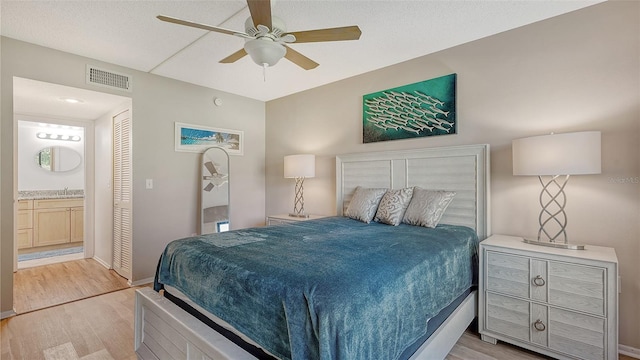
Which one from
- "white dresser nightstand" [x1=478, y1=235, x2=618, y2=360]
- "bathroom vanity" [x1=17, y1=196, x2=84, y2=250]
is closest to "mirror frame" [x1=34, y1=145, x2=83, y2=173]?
"bathroom vanity" [x1=17, y1=196, x2=84, y2=250]

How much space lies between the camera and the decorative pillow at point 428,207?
248 cm

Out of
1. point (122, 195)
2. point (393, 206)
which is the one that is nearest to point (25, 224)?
point (122, 195)

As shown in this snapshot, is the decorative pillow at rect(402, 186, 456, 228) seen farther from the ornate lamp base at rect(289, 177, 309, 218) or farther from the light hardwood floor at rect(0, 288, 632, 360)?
the ornate lamp base at rect(289, 177, 309, 218)

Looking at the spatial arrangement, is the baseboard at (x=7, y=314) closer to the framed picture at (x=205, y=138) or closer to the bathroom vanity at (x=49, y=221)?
the framed picture at (x=205, y=138)

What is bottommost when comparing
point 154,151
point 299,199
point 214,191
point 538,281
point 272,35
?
point 538,281

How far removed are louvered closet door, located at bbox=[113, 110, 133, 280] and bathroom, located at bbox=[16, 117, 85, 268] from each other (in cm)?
139

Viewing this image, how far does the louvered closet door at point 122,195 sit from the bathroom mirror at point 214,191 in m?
0.84

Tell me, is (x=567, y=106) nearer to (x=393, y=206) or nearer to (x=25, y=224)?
(x=393, y=206)

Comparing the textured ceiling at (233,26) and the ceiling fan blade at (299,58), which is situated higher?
the textured ceiling at (233,26)

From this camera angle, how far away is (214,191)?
158 inches

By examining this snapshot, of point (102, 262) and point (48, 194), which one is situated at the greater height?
point (48, 194)

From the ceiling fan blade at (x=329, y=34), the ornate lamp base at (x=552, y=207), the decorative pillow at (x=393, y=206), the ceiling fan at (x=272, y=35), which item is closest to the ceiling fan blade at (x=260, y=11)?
the ceiling fan at (x=272, y=35)

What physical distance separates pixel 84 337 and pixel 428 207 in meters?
A: 2.97

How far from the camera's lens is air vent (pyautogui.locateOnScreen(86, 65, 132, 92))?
3.02 metres
